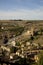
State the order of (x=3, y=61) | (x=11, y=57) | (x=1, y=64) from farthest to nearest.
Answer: (x=11, y=57) → (x=3, y=61) → (x=1, y=64)

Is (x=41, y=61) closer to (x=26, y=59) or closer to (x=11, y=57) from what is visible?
(x=26, y=59)

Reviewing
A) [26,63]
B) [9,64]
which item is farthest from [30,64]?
[9,64]

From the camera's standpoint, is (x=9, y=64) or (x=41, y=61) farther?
(x=9, y=64)

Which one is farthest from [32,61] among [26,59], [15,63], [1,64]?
[1,64]

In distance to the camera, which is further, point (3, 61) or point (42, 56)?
point (3, 61)

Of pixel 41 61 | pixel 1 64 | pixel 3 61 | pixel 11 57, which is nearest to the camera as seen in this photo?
pixel 41 61

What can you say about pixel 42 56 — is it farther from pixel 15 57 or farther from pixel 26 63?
pixel 15 57

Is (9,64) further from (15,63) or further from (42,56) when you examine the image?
(42,56)

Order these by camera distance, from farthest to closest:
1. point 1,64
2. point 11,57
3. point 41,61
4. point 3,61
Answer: point 11,57 < point 3,61 < point 1,64 < point 41,61
